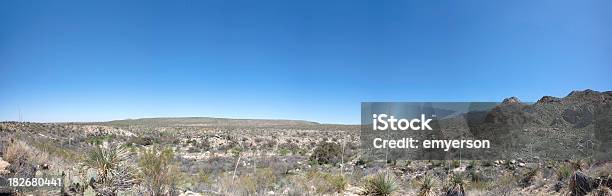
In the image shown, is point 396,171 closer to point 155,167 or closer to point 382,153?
point 382,153

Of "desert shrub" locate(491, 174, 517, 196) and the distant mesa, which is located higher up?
the distant mesa

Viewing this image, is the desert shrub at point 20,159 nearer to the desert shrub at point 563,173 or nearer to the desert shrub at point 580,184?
the desert shrub at point 580,184

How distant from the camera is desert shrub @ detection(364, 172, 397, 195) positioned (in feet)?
36.1

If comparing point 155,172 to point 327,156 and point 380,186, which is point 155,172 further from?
point 327,156

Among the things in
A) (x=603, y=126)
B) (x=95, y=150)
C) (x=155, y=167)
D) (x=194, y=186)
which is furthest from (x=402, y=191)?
(x=603, y=126)

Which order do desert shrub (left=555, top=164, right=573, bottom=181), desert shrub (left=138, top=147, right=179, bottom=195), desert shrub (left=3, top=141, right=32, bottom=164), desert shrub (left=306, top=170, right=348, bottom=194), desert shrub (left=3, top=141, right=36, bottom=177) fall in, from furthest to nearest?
desert shrub (left=555, top=164, right=573, bottom=181) < desert shrub (left=306, top=170, right=348, bottom=194) < desert shrub (left=3, top=141, right=32, bottom=164) < desert shrub (left=3, top=141, right=36, bottom=177) < desert shrub (left=138, top=147, right=179, bottom=195)

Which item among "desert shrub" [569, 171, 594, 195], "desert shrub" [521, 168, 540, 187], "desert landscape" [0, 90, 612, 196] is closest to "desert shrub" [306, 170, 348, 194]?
"desert landscape" [0, 90, 612, 196]

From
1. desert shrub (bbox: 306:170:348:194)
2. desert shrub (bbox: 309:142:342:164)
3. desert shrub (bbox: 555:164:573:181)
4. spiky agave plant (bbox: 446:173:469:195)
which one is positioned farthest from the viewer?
desert shrub (bbox: 309:142:342:164)

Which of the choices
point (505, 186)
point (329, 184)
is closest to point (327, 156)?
point (329, 184)

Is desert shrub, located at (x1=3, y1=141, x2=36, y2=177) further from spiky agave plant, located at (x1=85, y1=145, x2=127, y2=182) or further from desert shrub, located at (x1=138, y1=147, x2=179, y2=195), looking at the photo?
desert shrub, located at (x1=138, y1=147, x2=179, y2=195)

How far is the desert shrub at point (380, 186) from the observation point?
36.1 feet

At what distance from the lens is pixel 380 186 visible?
1104 centimetres

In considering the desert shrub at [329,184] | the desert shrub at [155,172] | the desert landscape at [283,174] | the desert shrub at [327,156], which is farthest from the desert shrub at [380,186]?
the desert shrub at [327,156]

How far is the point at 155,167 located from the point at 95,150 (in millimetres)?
1869
